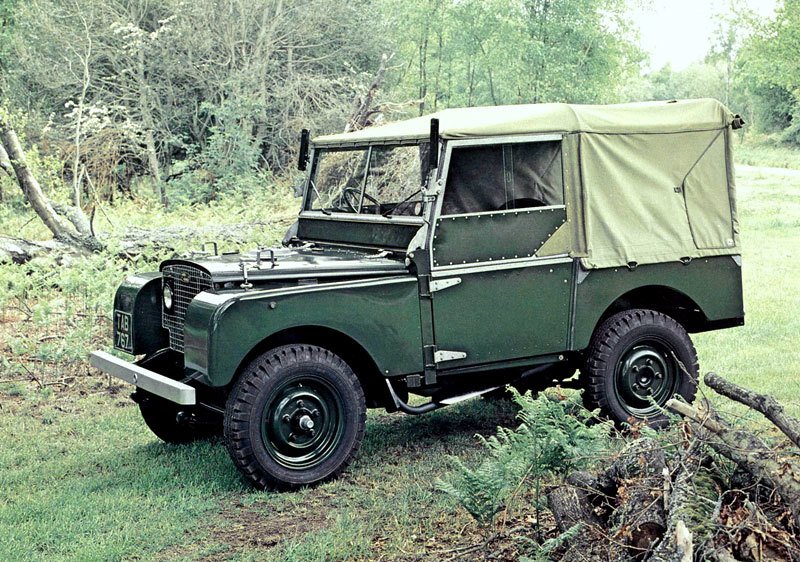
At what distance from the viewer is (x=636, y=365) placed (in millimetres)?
6965

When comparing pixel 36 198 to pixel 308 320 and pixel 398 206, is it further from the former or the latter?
pixel 308 320

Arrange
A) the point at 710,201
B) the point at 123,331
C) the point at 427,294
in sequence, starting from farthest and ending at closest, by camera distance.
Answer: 1. the point at 710,201
2. the point at 123,331
3. the point at 427,294

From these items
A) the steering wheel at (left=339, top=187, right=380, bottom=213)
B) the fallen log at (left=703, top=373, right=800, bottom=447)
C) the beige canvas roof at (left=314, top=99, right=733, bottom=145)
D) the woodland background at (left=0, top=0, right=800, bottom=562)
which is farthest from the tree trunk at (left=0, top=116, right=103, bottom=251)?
the fallen log at (left=703, top=373, right=800, bottom=447)

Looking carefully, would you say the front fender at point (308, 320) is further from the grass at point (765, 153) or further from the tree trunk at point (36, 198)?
the grass at point (765, 153)

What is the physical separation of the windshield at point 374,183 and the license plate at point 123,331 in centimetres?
156

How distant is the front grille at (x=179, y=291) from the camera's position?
20.1 feet

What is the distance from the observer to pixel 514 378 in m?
6.78

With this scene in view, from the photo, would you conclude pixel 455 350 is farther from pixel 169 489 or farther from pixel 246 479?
pixel 169 489

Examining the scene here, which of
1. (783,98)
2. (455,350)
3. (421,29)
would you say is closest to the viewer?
(455,350)

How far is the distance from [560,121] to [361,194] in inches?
55.3

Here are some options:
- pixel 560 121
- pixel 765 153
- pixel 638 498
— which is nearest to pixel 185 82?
pixel 560 121

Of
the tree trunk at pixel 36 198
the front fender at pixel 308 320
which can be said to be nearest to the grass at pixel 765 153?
the tree trunk at pixel 36 198

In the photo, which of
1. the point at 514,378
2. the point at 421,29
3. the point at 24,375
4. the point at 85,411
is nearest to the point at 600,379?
the point at 514,378

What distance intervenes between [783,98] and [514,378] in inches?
1644
